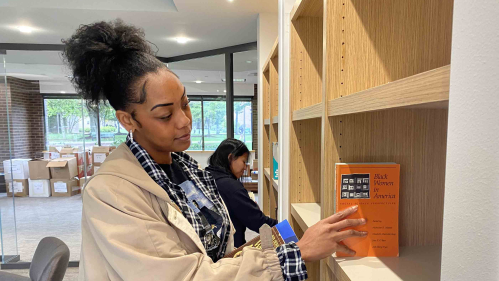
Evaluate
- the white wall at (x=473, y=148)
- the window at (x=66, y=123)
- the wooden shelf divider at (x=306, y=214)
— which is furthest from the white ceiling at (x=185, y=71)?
the white wall at (x=473, y=148)

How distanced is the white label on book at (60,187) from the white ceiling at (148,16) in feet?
5.95

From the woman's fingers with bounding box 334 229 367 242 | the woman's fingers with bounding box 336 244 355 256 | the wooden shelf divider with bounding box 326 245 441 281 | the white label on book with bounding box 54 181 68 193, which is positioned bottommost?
the white label on book with bounding box 54 181 68 193

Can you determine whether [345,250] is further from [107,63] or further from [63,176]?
[63,176]

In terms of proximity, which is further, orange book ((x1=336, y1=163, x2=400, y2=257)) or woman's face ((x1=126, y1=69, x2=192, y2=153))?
woman's face ((x1=126, y1=69, x2=192, y2=153))

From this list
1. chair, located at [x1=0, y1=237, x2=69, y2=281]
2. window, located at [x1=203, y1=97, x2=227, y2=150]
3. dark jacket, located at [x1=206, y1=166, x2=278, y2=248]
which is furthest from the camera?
window, located at [x1=203, y1=97, x2=227, y2=150]

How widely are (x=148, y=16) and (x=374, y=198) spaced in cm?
301

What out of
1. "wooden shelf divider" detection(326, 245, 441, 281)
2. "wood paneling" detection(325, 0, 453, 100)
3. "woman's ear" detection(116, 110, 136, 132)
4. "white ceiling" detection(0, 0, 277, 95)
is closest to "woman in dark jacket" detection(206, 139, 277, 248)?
"woman's ear" detection(116, 110, 136, 132)

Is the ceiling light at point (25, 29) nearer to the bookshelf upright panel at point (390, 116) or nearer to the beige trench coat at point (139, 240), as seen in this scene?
the beige trench coat at point (139, 240)

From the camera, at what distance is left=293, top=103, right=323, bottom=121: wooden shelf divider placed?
0.83m

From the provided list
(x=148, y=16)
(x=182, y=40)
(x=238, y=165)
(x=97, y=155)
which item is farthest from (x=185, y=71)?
(x=238, y=165)

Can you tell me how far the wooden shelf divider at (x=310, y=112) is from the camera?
831 mm

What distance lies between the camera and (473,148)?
0.93ft

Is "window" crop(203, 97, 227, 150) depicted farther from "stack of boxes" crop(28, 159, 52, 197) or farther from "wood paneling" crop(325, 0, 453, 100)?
"wood paneling" crop(325, 0, 453, 100)

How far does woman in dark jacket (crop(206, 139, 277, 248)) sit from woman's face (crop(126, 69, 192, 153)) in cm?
100
